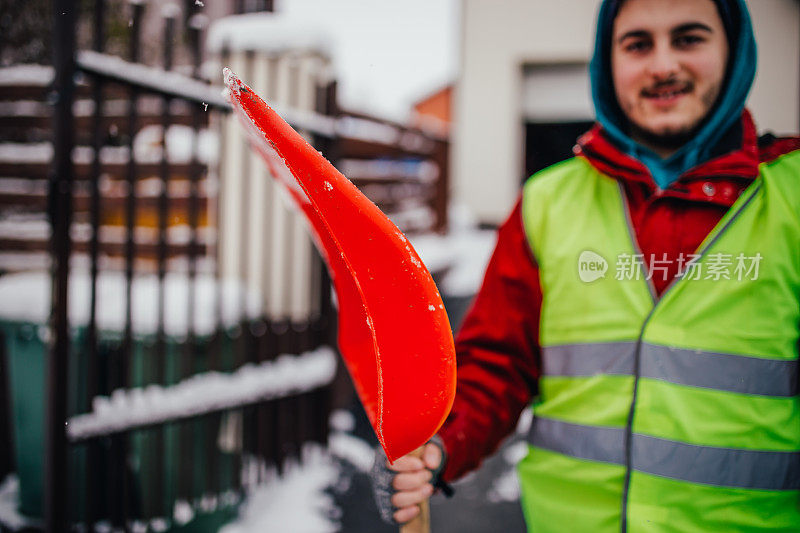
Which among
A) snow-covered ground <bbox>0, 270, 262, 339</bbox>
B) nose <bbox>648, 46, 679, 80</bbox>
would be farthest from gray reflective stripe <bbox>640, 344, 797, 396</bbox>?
snow-covered ground <bbox>0, 270, 262, 339</bbox>

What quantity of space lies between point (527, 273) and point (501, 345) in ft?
0.54

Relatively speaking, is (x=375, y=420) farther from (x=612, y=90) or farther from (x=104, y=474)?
(x=104, y=474)

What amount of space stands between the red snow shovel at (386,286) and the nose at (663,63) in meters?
0.66

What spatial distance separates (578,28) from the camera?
188cm

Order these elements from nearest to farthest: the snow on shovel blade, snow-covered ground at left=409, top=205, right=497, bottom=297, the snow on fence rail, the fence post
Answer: the snow on shovel blade < the fence post < the snow on fence rail < snow-covered ground at left=409, top=205, right=497, bottom=297

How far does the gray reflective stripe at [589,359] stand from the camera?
1053 mm

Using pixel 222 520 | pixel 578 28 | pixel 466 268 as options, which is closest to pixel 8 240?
pixel 222 520

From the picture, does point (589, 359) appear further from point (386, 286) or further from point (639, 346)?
point (386, 286)

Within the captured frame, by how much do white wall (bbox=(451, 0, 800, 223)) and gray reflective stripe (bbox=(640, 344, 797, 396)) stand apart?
2.14ft

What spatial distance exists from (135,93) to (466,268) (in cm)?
325

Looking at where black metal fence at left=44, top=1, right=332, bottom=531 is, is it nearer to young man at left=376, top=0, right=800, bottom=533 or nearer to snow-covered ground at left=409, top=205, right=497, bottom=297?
young man at left=376, top=0, right=800, bottom=533

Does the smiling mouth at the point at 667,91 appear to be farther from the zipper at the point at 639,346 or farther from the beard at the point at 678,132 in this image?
the zipper at the point at 639,346

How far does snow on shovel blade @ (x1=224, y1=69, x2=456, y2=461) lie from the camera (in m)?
0.75

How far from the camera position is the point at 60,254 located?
1823 millimetres
